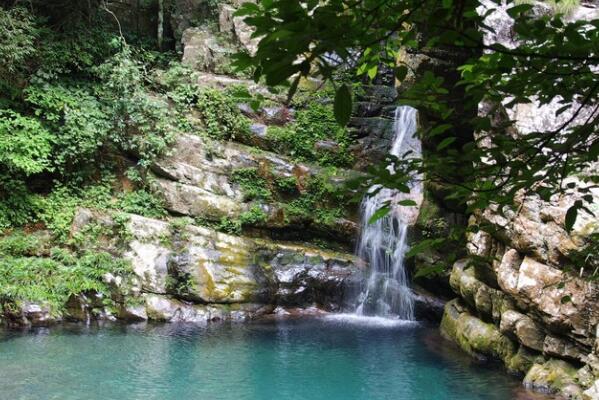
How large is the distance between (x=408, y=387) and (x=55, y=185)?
8.43 metres

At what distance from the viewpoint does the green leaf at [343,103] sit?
1.01 m

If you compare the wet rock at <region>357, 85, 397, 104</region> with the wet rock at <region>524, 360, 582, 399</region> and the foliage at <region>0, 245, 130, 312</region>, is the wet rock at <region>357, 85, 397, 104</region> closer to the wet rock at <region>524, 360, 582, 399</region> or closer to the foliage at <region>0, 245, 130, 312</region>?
the foliage at <region>0, 245, 130, 312</region>

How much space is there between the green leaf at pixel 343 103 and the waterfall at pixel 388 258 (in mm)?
9978

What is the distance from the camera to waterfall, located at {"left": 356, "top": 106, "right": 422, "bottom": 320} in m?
11.1

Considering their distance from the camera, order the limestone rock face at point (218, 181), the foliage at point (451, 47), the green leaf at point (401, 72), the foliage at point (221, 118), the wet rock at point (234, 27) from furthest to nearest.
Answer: the wet rock at point (234, 27), the foliage at point (221, 118), the limestone rock face at point (218, 181), the green leaf at point (401, 72), the foliage at point (451, 47)

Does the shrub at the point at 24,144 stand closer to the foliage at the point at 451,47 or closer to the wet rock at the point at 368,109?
the wet rock at the point at 368,109

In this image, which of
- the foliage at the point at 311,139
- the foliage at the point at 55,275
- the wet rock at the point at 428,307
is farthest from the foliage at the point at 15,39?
the wet rock at the point at 428,307

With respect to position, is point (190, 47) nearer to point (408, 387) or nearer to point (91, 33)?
point (91, 33)

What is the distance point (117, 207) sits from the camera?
36.3ft

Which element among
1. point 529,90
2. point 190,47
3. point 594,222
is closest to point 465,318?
point 594,222

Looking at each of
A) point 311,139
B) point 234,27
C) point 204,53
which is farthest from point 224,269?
point 234,27

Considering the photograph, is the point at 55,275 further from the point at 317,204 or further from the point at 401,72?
the point at 401,72

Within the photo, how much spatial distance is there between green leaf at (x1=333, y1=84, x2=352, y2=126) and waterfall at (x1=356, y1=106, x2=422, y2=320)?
998 centimetres

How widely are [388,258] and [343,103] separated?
35.5 ft
